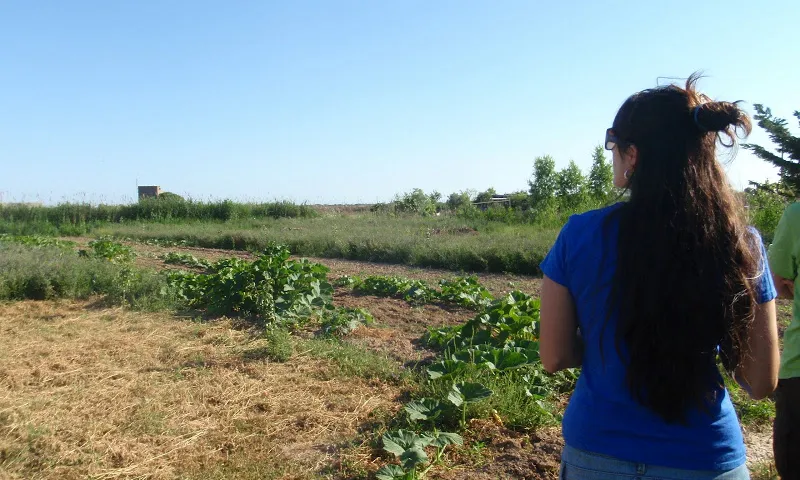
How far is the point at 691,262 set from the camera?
4.63ft

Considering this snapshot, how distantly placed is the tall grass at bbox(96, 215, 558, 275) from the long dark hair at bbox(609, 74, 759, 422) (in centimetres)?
1021

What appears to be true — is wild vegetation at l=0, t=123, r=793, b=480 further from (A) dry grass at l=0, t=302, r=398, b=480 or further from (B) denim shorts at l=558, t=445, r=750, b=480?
(B) denim shorts at l=558, t=445, r=750, b=480

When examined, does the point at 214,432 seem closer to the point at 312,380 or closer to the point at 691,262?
the point at 312,380

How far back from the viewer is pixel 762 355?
1.56 m

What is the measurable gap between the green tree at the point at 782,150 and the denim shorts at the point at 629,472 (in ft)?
25.6

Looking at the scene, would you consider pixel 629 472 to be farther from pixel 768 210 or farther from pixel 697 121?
pixel 768 210

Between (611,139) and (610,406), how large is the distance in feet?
2.25

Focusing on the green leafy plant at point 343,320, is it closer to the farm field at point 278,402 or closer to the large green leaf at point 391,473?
the farm field at point 278,402

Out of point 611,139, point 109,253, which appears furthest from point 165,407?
point 109,253

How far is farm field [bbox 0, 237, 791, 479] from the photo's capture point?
3225mm

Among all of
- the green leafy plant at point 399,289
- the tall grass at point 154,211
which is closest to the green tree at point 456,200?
the tall grass at point 154,211

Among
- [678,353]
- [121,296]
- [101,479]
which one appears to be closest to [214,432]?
[101,479]

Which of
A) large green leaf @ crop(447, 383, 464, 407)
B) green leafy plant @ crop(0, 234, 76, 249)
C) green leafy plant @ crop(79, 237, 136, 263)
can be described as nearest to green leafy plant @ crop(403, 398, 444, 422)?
large green leaf @ crop(447, 383, 464, 407)

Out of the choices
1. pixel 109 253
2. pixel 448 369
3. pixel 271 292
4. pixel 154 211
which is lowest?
pixel 448 369
